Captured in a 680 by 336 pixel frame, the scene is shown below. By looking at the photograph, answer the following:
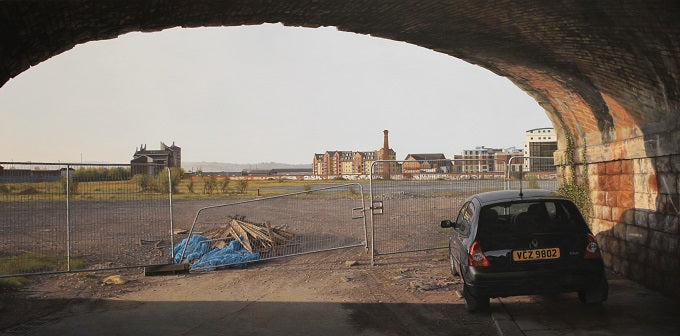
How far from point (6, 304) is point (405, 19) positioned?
7784 millimetres

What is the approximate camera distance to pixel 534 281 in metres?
5.58

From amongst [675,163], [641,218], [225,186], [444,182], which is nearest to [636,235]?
[641,218]

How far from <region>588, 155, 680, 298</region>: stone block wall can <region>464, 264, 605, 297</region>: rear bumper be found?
1.67 meters

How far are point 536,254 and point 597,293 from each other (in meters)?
1.11

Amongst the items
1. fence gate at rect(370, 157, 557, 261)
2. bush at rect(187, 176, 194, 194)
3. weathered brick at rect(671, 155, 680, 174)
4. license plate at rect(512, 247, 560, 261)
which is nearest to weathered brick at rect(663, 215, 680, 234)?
weathered brick at rect(671, 155, 680, 174)

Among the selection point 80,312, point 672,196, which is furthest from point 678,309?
point 80,312

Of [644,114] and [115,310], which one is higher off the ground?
[644,114]

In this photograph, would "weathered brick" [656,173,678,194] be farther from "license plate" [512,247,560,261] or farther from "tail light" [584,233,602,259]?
"license plate" [512,247,560,261]

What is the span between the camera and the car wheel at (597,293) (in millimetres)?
5798

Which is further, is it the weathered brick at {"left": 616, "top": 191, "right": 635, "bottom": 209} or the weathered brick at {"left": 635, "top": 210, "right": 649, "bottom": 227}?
the weathered brick at {"left": 616, "top": 191, "right": 635, "bottom": 209}

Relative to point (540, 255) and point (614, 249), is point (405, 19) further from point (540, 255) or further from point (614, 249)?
point (614, 249)

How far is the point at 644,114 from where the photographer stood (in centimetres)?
683

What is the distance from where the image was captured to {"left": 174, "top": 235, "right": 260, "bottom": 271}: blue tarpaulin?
34.2 ft

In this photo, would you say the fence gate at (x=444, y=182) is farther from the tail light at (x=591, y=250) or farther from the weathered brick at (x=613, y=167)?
the tail light at (x=591, y=250)
